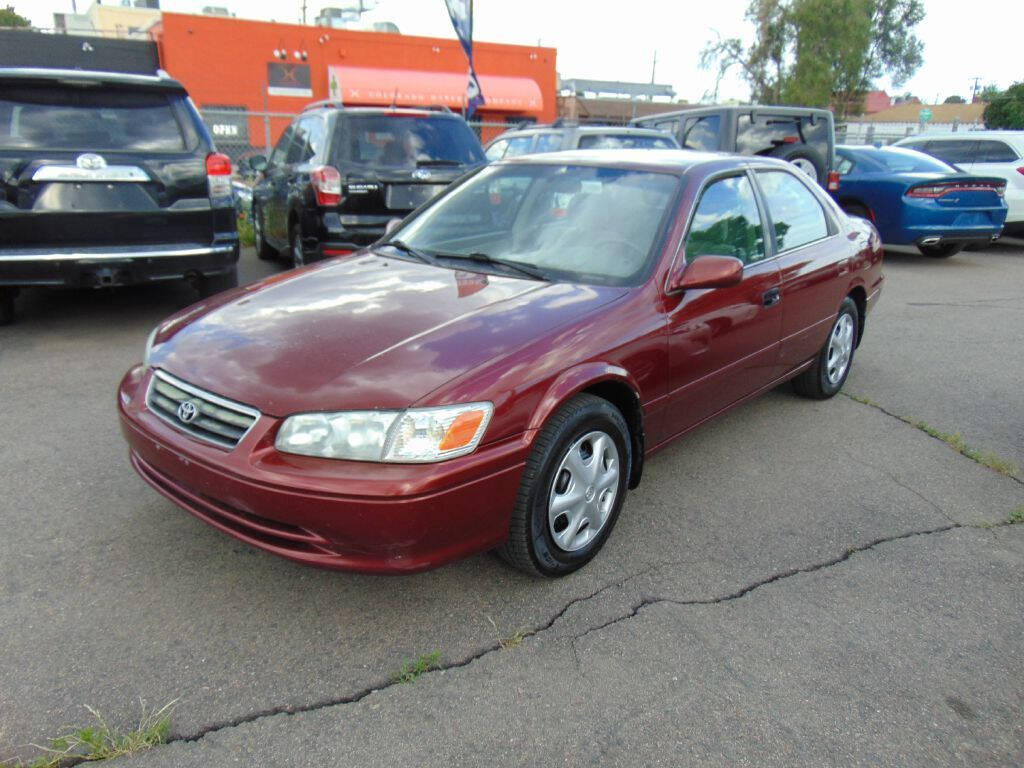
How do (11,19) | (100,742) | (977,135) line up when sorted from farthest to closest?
(11,19) → (977,135) → (100,742)

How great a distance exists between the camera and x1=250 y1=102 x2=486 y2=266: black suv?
276 inches

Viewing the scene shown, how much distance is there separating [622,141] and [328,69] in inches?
847

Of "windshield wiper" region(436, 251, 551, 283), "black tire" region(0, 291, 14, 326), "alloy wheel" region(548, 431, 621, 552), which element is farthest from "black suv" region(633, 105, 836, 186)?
"alloy wheel" region(548, 431, 621, 552)

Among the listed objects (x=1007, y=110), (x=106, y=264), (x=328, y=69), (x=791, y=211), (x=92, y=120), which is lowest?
(x=106, y=264)

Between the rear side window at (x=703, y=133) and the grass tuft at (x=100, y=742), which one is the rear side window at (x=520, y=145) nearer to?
the rear side window at (x=703, y=133)

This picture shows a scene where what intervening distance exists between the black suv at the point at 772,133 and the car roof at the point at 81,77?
7.04 m

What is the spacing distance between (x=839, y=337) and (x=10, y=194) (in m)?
5.55

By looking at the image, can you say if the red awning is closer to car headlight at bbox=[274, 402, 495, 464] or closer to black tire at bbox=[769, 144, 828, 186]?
black tire at bbox=[769, 144, 828, 186]

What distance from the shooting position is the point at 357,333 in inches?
114

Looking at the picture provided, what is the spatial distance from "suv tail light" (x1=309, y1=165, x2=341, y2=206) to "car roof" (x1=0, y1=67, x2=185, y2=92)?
4.47 feet

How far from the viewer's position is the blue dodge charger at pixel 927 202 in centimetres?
1029

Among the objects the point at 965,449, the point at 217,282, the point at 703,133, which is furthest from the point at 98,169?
the point at 703,133

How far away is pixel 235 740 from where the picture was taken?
2201 mm

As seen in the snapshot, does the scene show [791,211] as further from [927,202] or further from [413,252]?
[927,202]
